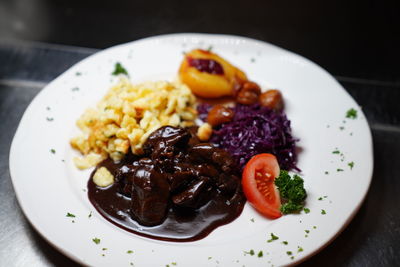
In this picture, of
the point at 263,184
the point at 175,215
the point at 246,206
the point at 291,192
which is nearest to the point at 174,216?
the point at 175,215

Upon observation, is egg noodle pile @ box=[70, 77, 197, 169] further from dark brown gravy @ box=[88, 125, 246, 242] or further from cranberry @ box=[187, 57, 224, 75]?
cranberry @ box=[187, 57, 224, 75]

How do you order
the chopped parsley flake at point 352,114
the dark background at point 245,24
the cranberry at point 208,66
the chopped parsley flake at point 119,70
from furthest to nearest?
the dark background at point 245,24, the chopped parsley flake at point 119,70, the cranberry at point 208,66, the chopped parsley flake at point 352,114

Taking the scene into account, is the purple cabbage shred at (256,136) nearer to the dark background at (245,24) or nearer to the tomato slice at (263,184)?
the tomato slice at (263,184)

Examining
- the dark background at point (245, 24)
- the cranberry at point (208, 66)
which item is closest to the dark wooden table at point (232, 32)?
the dark background at point (245, 24)

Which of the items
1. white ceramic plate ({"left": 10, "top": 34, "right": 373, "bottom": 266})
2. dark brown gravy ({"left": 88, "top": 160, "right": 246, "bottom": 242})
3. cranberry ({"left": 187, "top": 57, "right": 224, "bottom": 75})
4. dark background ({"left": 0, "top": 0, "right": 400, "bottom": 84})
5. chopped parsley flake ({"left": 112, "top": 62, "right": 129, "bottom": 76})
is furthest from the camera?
dark background ({"left": 0, "top": 0, "right": 400, "bottom": 84})

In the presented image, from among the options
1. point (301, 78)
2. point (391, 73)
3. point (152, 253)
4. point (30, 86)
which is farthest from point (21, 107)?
point (391, 73)

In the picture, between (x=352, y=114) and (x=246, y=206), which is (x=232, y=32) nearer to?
(x=352, y=114)

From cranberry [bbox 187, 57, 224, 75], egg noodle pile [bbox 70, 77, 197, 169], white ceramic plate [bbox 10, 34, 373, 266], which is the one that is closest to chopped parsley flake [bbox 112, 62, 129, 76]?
white ceramic plate [bbox 10, 34, 373, 266]
